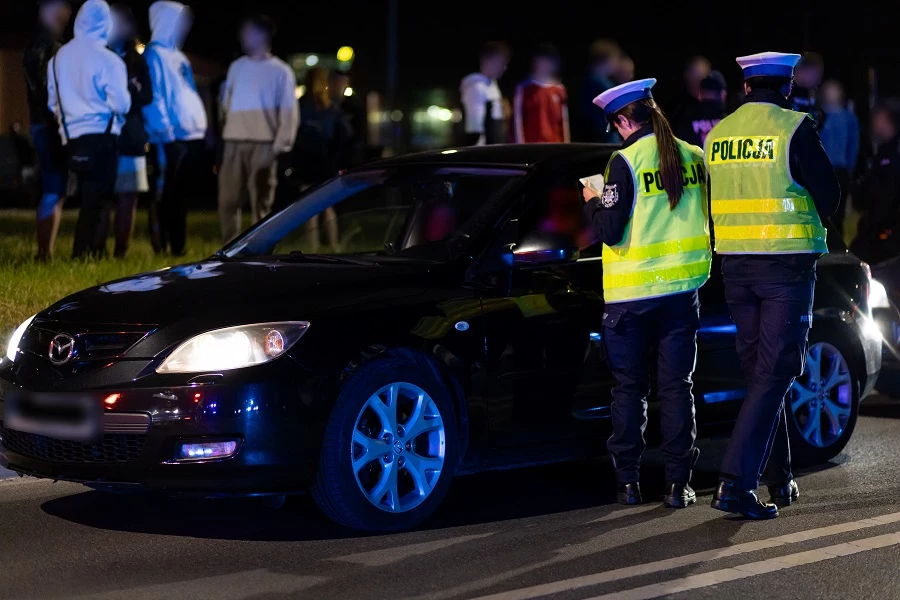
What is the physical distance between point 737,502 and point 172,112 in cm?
749

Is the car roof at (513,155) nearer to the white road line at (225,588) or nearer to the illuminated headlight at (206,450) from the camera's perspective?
the illuminated headlight at (206,450)

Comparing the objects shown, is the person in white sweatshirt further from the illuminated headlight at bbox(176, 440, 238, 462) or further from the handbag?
the illuminated headlight at bbox(176, 440, 238, 462)

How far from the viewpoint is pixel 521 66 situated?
4400 centimetres

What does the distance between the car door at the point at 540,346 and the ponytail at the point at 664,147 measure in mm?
561

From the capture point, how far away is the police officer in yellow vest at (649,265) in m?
6.65

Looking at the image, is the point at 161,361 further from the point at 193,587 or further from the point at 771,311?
the point at 771,311

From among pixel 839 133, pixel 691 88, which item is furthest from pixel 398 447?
pixel 839 133

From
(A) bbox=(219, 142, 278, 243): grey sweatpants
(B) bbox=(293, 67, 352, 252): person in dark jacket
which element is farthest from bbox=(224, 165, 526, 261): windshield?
(B) bbox=(293, 67, 352, 252): person in dark jacket

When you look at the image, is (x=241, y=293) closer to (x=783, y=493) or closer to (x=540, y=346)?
(x=540, y=346)

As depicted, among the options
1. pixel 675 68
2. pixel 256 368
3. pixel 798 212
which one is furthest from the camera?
pixel 675 68

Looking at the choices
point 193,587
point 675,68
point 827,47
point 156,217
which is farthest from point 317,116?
point 675,68

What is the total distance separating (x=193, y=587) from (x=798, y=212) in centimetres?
282

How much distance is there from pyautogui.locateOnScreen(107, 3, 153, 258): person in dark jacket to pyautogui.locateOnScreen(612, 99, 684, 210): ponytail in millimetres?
6456

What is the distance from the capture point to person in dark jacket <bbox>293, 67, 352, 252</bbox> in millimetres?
14828
